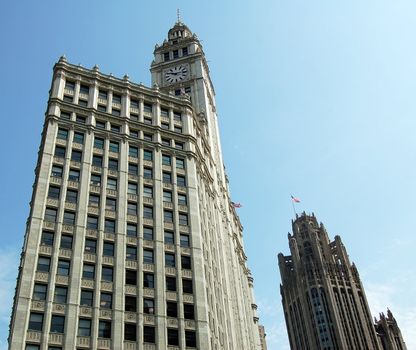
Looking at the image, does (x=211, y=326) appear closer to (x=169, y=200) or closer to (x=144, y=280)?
(x=144, y=280)

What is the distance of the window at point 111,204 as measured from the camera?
194 feet

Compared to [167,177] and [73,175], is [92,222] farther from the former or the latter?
[167,177]

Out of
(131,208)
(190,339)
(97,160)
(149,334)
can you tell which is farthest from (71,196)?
(190,339)

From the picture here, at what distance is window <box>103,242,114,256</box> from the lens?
54819mm

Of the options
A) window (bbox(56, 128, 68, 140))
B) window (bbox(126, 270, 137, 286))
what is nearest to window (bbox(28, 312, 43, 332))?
window (bbox(126, 270, 137, 286))

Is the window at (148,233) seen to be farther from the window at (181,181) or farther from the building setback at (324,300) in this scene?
the building setback at (324,300)

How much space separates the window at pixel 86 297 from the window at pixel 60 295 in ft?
5.41

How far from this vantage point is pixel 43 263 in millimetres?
51000

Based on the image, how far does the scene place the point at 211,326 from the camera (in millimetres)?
55156

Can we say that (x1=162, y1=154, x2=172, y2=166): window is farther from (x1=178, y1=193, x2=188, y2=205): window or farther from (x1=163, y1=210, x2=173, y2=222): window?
(x1=163, y1=210, x2=173, y2=222): window

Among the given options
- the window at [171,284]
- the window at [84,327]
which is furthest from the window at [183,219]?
the window at [84,327]

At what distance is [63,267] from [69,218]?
21.0 ft

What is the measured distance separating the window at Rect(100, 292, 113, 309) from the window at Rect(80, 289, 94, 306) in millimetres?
1012

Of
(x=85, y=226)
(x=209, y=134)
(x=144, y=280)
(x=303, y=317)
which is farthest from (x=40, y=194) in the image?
(x=303, y=317)
